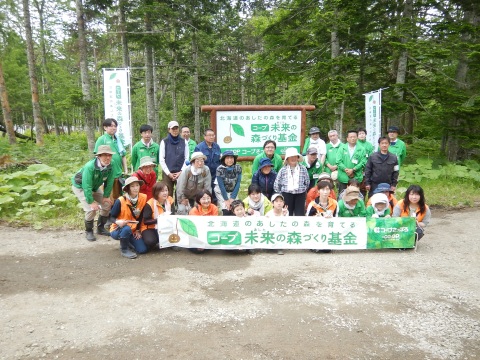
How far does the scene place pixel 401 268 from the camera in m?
5.00

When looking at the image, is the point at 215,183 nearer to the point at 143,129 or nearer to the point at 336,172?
the point at 143,129

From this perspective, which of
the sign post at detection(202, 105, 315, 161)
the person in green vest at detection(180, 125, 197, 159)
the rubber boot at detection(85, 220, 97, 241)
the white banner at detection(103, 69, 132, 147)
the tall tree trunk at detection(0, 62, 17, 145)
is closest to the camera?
the rubber boot at detection(85, 220, 97, 241)

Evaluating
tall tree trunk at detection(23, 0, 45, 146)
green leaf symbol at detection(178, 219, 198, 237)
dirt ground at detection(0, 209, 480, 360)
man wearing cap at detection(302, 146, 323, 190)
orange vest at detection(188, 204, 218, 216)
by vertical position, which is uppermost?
tall tree trunk at detection(23, 0, 45, 146)

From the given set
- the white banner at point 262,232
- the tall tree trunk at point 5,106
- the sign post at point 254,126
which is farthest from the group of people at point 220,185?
the tall tree trunk at point 5,106

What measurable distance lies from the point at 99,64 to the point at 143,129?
24.3 meters

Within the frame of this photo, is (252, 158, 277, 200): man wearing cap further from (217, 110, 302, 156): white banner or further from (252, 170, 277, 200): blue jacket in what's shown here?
(217, 110, 302, 156): white banner

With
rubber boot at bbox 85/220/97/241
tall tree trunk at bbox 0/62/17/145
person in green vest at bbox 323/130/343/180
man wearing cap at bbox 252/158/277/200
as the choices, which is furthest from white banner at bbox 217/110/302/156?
tall tree trunk at bbox 0/62/17/145

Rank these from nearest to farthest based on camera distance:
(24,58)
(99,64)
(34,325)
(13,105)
→ (34,325) < (13,105) < (24,58) < (99,64)

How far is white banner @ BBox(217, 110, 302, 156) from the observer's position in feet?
25.5

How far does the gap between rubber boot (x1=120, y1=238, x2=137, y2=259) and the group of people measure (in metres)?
0.02

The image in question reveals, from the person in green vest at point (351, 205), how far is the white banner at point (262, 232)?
11.9 inches

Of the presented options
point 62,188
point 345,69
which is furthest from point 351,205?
point 345,69

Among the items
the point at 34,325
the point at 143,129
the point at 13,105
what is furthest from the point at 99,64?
the point at 34,325

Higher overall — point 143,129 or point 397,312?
point 143,129
